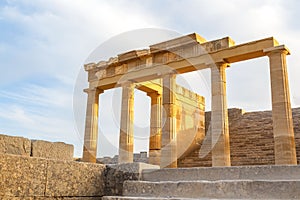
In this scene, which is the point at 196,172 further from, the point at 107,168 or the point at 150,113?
the point at 150,113

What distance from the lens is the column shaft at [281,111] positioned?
45.7 feet

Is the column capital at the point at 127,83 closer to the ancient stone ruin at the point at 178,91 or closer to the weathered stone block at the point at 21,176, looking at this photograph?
the ancient stone ruin at the point at 178,91

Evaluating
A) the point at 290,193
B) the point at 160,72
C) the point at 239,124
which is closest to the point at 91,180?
the point at 290,193

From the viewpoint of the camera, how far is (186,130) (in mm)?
25203

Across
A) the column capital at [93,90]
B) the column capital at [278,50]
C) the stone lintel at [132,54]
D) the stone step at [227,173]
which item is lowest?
the stone step at [227,173]

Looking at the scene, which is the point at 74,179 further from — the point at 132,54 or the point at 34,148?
the point at 132,54

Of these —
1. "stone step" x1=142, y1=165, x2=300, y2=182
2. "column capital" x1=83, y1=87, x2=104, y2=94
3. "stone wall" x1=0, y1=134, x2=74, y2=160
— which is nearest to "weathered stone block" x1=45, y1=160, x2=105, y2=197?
"stone step" x1=142, y1=165, x2=300, y2=182

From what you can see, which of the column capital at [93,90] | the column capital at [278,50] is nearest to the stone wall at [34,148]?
the column capital at [278,50]

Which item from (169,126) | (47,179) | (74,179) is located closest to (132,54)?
(169,126)

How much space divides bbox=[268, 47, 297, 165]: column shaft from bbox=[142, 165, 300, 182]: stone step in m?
9.79

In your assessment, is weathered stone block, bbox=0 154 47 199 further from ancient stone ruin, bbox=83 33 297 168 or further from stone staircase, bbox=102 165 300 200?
ancient stone ruin, bbox=83 33 297 168

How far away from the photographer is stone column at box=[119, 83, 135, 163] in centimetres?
2000

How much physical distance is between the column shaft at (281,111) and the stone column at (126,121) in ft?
29.1

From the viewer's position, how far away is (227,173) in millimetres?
5109
